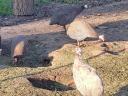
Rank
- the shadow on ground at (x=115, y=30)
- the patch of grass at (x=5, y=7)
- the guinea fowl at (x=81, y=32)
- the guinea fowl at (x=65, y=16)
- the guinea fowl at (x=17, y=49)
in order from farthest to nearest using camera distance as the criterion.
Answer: the patch of grass at (x=5, y=7), the guinea fowl at (x=65, y=16), the shadow on ground at (x=115, y=30), the guinea fowl at (x=81, y=32), the guinea fowl at (x=17, y=49)

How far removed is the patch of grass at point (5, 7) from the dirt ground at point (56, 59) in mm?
1062

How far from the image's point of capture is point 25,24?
11836 millimetres

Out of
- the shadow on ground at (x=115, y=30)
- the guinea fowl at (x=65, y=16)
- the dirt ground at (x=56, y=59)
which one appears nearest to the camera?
the dirt ground at (x=56, y=59)

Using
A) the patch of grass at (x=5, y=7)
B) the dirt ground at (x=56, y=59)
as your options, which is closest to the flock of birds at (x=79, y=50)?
the dirt ground at (x=56, y=59)

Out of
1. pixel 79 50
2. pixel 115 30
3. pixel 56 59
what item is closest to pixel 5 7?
pixel 115 30

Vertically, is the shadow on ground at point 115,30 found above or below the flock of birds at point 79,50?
below

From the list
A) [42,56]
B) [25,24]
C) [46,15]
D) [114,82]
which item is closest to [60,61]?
[42,56]

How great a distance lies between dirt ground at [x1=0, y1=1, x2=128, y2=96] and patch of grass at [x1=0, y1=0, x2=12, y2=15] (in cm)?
106

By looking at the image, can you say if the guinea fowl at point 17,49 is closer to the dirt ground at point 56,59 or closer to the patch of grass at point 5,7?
the dirt ground at point 56,59

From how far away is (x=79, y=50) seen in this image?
268 inches

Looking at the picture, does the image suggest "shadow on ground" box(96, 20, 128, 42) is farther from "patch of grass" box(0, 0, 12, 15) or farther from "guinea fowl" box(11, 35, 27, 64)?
"patch of grass" box(0, 0, 12, 15)

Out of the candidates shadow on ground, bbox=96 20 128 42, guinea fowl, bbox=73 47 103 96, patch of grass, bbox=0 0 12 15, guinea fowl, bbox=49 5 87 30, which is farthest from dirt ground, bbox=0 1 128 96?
patch of grass, bbox=0 0 12 15

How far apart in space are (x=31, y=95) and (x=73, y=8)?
410 centimetres

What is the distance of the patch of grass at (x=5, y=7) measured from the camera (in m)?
13.3
